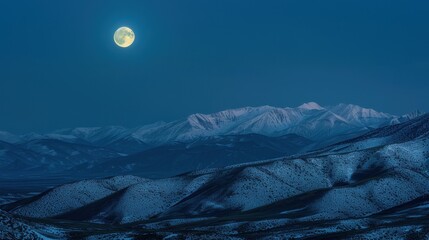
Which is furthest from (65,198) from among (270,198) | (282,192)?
(282,192)

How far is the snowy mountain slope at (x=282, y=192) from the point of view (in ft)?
422

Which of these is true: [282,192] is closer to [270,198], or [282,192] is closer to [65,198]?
[270,198]

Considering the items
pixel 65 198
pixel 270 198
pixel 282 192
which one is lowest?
pixel 270 198

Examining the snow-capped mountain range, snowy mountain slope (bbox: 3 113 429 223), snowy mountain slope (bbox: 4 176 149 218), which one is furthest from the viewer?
snowy mountain slope (bbox: 4 176 149 218)

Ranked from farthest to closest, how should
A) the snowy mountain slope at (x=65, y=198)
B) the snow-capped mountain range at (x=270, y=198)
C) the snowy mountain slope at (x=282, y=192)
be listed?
the snowy mountain slope at (x=65, y=198)
the snowy mountain slope at (x=282, y=192)
the snow-capped mountain range at (x=270, y=198)

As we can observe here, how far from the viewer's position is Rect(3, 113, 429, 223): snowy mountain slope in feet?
422

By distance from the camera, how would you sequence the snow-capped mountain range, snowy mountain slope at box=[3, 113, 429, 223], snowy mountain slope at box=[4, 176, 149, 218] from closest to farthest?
the snow-capped mountain range → snowy mountain slope at box=[3, 113, 429, 223] → snowy mountain slope at box=[4, 176, 149, 218]

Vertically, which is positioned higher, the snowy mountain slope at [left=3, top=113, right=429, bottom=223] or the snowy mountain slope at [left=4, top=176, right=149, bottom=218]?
the snowy mountain slope at [left=4, top=176, right=149, bottom=218]

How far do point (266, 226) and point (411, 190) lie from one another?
58.7 metres

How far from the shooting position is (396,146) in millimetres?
186750

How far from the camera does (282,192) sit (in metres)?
155

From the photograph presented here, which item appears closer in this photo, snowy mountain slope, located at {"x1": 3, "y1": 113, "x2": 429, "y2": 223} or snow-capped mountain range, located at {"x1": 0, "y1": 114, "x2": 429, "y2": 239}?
snow-capped mountain range, located at {"x1": 0, "y1": 114, "x2": 429, "y2": 239}

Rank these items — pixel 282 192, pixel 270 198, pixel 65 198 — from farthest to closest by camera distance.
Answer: pixel 65 198 < pixel 282 192 < pixel 270 198

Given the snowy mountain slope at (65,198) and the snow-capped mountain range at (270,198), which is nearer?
the snow-capped mountain range at (270,198)
